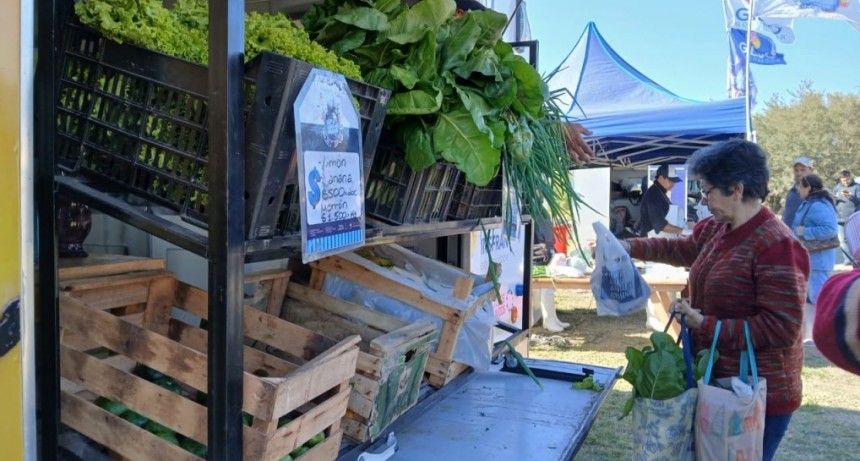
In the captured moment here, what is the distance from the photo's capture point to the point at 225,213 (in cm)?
133

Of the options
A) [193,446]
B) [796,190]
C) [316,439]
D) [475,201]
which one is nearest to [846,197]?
[796,190]

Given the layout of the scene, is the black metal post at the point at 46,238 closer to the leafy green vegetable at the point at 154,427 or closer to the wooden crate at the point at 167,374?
the wooden crate at the point at 167,374

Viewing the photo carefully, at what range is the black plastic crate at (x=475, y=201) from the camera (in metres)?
2.57

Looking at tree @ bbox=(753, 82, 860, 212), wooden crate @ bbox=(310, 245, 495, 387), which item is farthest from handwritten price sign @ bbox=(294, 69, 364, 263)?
tree @ bbox=(753, 82, 860, 212)

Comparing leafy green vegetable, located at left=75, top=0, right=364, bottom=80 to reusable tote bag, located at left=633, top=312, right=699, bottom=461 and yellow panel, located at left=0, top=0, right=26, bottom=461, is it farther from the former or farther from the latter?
reusable tote bag, located at left=633, top=312, right=699, bottom=461

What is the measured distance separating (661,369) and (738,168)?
2.87ft

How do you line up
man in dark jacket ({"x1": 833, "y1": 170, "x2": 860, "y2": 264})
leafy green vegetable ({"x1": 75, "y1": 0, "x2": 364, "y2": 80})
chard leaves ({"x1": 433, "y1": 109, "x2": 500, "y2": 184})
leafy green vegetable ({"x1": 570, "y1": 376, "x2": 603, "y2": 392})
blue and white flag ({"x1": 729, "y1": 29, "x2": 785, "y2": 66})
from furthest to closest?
1. blue and white flag ({"x1": 729, "y1": 29, "x2": 785, "y2": 66})
2. man in dark jacket ({"x1": 833, "y1": 170, "x2": 860, "y2": 264})
3. leafy green vegetable ({"x1": 570, "y1": 376, "x2": 603, "y2": 392})
4. chard leaves ({"x1": 433, "y1": 109, "x2": 500, "y2": 184})
5. leafy green vegetable ({"x1": 75, "y1": 0, "x2": 364, "y2": 80})

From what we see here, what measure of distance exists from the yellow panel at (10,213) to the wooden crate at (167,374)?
266mm

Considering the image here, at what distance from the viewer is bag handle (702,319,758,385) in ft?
8.21

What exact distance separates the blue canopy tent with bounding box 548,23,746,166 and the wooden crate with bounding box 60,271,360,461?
264 inches

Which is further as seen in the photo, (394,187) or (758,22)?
(758,22)

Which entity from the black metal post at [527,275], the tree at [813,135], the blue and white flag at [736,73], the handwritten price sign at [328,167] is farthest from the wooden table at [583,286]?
the tree at [813,135]

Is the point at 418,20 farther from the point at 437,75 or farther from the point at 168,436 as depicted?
the point at 168,436

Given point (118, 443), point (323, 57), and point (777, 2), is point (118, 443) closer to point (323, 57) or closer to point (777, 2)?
point (323, 57)
